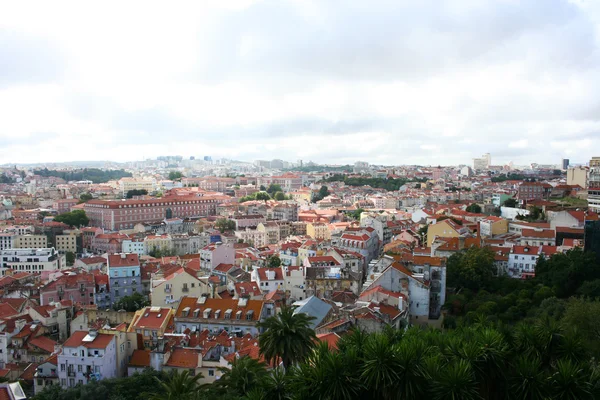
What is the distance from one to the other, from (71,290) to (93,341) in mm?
11723

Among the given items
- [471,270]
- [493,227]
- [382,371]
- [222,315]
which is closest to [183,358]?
[222,315]

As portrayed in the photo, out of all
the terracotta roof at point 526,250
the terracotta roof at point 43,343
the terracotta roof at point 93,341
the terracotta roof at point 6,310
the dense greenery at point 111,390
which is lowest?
the terracotta roof at point 43,343

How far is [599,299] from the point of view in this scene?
24.4m

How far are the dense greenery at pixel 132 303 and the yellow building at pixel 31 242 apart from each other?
25.8 metres

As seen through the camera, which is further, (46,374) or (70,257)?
(70,257)

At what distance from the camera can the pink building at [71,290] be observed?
3086 cm

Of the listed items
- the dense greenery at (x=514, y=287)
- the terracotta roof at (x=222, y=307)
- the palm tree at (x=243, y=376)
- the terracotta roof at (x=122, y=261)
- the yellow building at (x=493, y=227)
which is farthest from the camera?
the yellow building at (x=493, y=227)

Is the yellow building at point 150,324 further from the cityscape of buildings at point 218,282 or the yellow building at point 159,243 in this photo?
the yellow building at point 159,243

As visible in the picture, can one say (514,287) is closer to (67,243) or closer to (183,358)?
(183,358)

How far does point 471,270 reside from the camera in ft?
106

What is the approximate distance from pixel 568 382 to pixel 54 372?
61.3 ft

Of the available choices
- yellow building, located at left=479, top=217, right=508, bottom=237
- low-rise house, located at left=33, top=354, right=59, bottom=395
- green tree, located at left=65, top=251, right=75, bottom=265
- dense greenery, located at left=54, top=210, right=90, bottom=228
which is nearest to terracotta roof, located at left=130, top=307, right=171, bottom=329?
low-rise house, located at left=33, top=354, right=59, bottom=395

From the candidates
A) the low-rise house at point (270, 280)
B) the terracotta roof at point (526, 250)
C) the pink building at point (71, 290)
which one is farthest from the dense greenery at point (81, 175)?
the terracotta roof at point (526, 250)

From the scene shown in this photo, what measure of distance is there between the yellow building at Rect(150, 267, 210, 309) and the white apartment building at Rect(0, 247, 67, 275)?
17.1 meters
